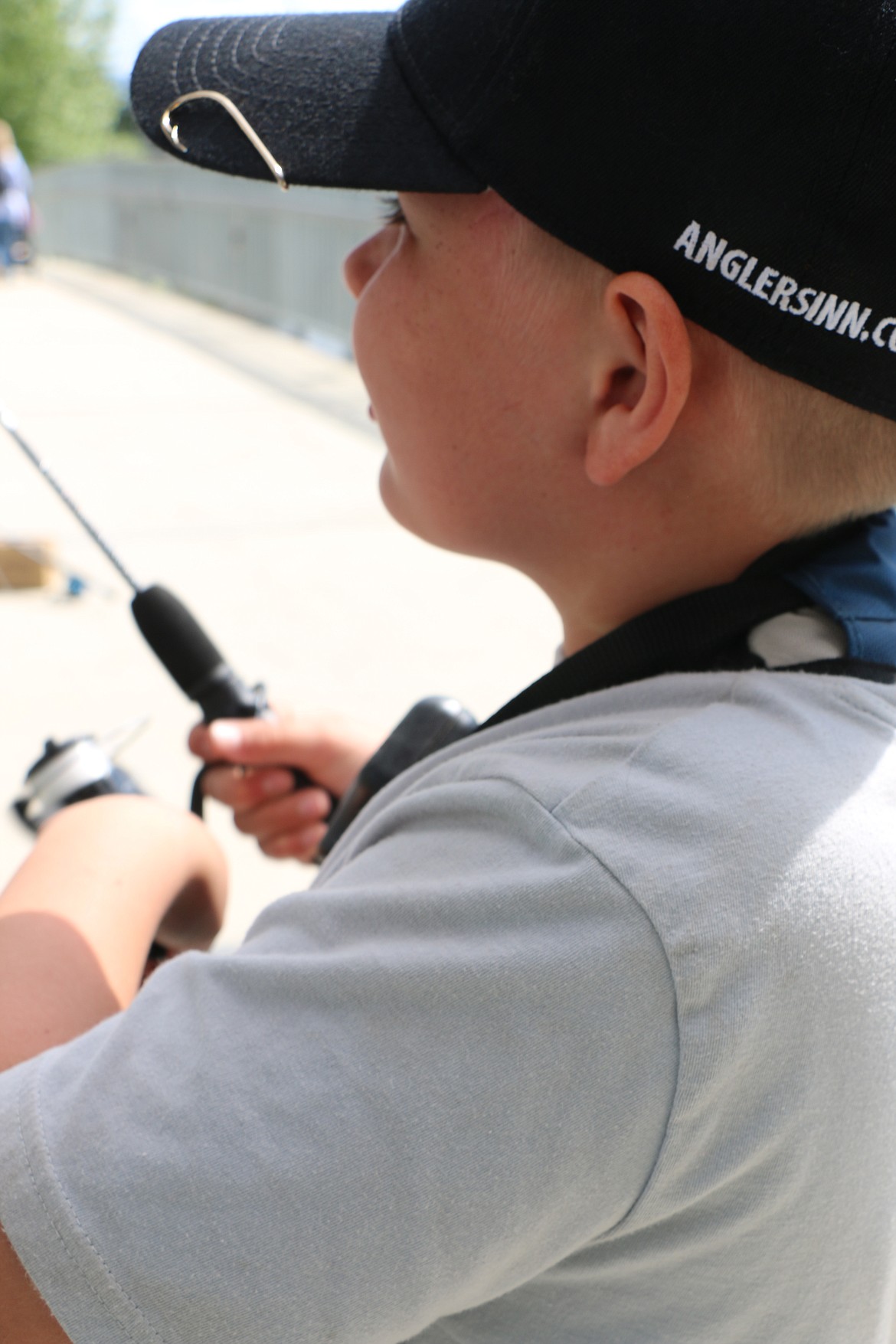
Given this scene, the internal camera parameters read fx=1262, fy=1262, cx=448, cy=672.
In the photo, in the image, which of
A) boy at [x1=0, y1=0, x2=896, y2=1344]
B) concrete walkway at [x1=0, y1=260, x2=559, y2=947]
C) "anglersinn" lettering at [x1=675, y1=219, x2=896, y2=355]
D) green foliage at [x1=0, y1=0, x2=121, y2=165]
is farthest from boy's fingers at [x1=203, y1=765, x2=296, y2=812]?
green foliage at [x1=0, y1=0, x2=121, y2=165]

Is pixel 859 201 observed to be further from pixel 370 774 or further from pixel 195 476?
pixel 195 476

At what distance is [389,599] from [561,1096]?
3352 mm

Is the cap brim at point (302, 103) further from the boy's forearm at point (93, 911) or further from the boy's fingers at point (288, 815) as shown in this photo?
the boy's fingers at point (288, 815)

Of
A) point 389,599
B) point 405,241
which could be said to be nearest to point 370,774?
point 405,241

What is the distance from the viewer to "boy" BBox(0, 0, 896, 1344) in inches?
27.5

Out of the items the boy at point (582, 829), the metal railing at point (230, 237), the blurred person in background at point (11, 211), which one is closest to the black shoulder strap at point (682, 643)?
the boy at point (582, 829)

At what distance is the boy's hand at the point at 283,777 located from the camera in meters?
1.57

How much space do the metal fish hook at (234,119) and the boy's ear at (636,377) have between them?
0.93 feet

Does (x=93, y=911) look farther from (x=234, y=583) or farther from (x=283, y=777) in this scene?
(x=234, y=583)

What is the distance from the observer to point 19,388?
23.5ft

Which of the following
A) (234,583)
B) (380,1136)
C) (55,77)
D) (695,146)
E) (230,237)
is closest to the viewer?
(380,1136)

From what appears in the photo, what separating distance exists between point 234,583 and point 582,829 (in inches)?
136

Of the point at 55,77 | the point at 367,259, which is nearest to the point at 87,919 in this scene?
the point at 367,259

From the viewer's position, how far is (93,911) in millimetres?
A: 1120
